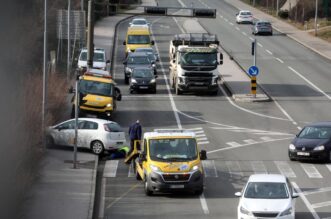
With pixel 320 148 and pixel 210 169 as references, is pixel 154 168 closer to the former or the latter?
pixel 210 169

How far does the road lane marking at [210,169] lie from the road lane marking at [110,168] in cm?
318

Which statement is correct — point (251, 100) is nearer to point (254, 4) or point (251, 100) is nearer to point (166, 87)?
point (166, 87)

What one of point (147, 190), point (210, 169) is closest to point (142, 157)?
point (147, 190)

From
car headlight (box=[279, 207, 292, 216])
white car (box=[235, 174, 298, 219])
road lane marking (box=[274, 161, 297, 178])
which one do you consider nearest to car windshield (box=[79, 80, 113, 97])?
Answer: road lane marking (box=[274, 161, 297, 178])

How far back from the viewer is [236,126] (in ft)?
143

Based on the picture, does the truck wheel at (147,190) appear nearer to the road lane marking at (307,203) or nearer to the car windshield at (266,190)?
the car windshield at (266,190)

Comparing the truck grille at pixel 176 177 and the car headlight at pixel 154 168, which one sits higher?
the car headlight at pixel 154 168

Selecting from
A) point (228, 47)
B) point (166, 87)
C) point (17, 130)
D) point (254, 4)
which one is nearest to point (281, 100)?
point (166, 87)

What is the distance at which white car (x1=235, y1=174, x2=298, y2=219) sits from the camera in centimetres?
2466

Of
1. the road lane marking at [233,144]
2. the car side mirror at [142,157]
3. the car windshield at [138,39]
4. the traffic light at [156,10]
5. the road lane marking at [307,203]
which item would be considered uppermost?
the traffic light at [156,10]

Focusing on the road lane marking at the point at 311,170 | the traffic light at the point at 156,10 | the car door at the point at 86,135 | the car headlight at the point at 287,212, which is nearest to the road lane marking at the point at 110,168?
the car door at the point at 86,135

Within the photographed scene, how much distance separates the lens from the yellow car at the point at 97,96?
43.2 m

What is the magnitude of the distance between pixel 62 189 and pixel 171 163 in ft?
11.1

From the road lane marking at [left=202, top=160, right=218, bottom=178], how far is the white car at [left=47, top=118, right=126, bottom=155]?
3728mm
